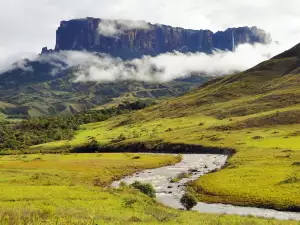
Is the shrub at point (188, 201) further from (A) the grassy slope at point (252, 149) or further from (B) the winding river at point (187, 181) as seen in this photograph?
(A) the grassy slope at point (252, 149)

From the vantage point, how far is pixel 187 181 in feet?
269

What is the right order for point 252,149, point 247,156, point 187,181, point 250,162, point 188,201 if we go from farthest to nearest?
point 252,149, point 247,156, point 250,162, point 187,181, point 188,201

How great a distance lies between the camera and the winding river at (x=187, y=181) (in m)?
54.8

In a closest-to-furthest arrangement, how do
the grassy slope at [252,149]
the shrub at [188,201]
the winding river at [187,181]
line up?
1. the winding river at [187,181]
2. the shrub at [188,201]
3. the grassy slope at [252,149]

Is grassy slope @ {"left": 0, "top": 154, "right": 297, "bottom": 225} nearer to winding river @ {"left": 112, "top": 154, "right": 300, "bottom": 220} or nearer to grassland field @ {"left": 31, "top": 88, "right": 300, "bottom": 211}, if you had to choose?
winding river @ {"left": 112, "top": 154, "right": 300, "bottom": 220}

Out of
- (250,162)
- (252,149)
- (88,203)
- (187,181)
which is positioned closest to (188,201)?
(88,203)

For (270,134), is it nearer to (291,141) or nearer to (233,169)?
(291,141)

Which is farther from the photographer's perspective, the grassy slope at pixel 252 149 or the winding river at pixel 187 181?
the grassy slope at pixel 252 149

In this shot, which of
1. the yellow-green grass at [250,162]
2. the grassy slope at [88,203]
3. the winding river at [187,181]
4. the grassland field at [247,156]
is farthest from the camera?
the grassland field at [247,156]

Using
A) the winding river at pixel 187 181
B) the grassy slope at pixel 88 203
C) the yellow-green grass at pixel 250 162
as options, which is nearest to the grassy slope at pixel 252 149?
the yellow-green grass at pixel 250 162

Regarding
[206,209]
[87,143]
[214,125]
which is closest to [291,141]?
[214,125]

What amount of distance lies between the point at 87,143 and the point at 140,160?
61.9 metres

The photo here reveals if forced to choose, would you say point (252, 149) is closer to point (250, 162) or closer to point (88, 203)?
point (250, 162)

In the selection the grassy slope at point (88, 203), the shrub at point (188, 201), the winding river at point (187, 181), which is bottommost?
the winding river at point (187, 181)
